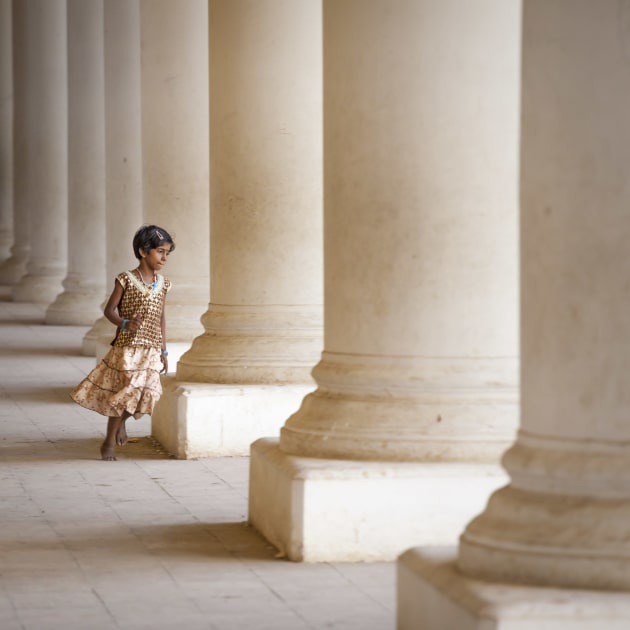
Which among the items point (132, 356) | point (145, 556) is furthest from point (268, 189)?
point (145, 556)

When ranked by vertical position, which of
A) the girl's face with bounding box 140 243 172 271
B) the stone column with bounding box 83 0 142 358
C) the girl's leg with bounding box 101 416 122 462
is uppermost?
the stone column with bounding box 83 0 142 358

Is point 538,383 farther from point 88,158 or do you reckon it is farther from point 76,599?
point 88,158

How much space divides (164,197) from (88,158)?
9.42m

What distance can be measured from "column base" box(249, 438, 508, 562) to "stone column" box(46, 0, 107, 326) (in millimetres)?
18885

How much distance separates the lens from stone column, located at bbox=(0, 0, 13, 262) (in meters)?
44.5

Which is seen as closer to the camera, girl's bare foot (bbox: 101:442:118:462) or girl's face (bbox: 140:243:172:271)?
girl's face (bbox: 140:243:172:271)

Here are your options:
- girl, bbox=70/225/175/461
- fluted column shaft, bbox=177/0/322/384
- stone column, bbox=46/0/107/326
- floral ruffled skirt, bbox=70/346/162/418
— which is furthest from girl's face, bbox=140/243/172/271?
stone column, bbox=46/0/107/326

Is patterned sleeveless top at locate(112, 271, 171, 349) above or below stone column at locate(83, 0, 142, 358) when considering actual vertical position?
below

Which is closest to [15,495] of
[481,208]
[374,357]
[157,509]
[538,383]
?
[157,509]

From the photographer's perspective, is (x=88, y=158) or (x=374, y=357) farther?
(x=88, y=158)

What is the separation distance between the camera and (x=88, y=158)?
93.4 ft

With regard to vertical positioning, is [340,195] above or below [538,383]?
above

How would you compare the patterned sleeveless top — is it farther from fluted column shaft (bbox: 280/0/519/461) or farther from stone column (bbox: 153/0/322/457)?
fluted column shaft (bbox: 280/0/519/461)

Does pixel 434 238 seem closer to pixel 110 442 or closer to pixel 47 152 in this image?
pixel 110 442
